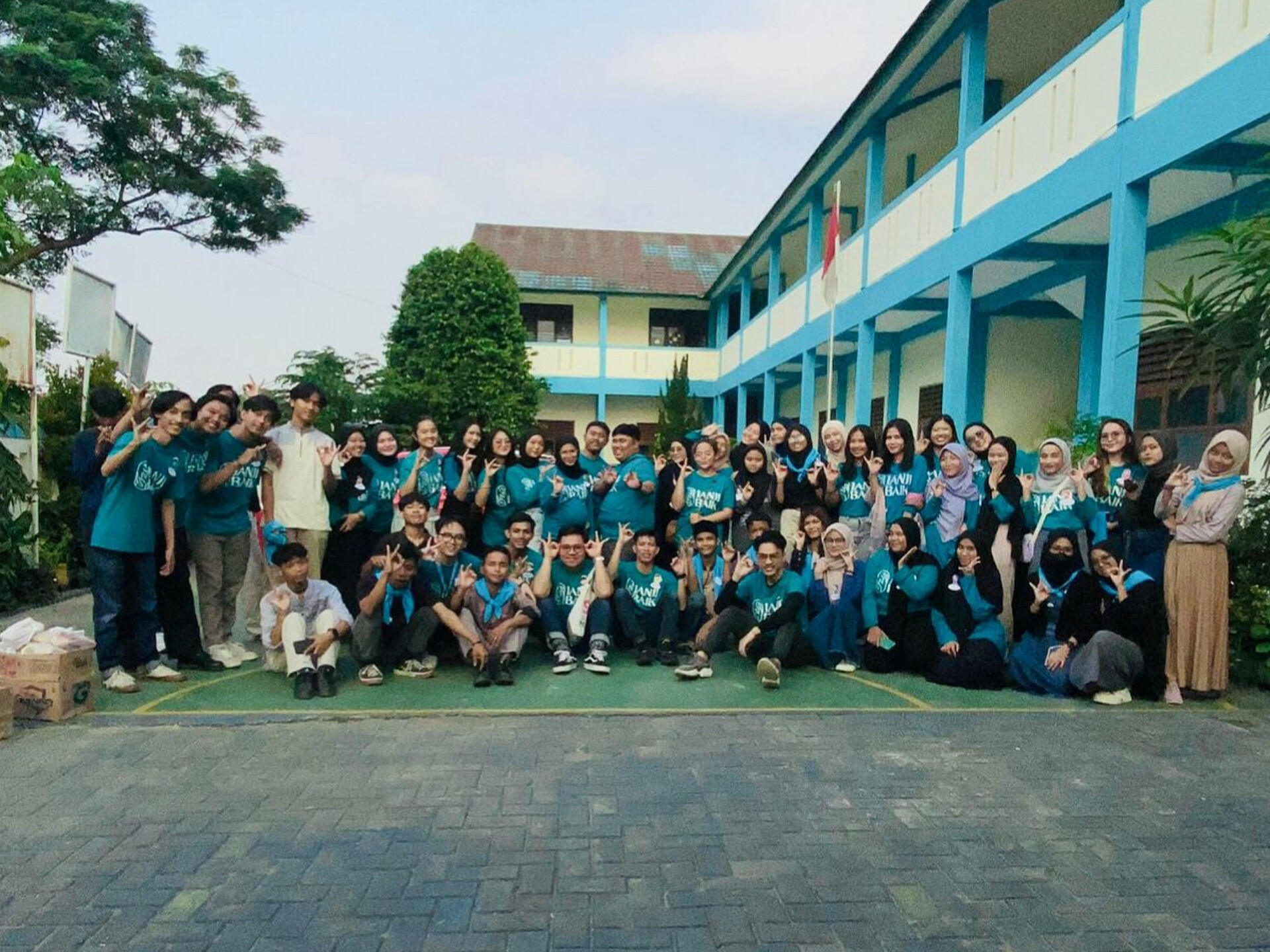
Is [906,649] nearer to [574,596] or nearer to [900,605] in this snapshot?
[900,605]

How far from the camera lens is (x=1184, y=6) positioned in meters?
6.04

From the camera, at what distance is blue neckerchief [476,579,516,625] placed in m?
5.85

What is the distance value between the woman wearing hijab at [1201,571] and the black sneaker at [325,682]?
5.02m

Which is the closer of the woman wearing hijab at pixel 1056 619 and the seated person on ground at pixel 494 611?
the woman wearing hijab at pixel 1056 619

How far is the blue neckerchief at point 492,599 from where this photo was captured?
5852mm

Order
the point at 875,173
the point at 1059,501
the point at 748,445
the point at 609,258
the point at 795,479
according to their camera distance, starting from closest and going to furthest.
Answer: the point at 1059,501 < the point at 795,479 < the point at 748,445 < the point at 875,173 < the point at 609,258

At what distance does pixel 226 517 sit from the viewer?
587 centimetres

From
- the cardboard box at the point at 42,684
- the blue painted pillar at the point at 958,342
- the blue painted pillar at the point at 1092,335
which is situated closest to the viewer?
the cardboard box at the point at 42,684

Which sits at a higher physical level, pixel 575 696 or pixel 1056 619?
pixel 1056 619

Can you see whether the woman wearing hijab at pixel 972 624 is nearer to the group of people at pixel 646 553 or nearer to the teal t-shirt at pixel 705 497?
the group of people at pixel 646 553

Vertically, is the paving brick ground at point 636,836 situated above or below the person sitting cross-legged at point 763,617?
below

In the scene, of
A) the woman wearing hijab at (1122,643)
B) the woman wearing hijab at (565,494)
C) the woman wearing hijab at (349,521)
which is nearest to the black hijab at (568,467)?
the woman wearing hijab at (565,494)

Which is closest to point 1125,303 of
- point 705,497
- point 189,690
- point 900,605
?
point 900,605

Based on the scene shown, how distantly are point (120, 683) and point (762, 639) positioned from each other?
391 centimetres
